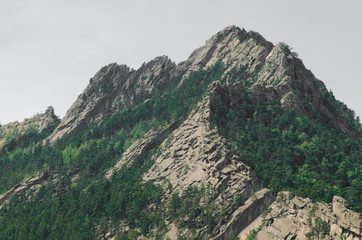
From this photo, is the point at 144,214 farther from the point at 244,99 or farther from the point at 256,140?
the point at 244,99

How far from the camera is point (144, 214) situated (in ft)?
338

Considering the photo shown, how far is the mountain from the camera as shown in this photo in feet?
295

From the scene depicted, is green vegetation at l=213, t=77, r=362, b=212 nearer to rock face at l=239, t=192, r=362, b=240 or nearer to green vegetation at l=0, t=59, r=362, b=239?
green vegetation at l=0, t=59, r=362, b=239

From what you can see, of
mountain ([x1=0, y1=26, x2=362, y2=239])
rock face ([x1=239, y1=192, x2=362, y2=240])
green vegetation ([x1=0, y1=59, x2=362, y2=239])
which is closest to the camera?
rock face ([x1=239, y1=192, x2=362, y2=240])

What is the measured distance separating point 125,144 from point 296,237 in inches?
3944

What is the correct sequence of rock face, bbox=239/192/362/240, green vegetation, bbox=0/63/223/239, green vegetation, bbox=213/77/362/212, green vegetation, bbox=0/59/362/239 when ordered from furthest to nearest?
1. green vegetation, bbox=0/63/223/239
2. green vegetation, bbox=213/77/362/212
3. green vegetation, bbox=0/59/362/239
4. rock face, bbox=239/192/362/240

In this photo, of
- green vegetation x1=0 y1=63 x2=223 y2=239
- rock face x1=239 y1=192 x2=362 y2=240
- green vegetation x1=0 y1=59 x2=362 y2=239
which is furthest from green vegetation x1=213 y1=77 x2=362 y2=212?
green vegetation x1=0 y1=63 x2=223 y2=239

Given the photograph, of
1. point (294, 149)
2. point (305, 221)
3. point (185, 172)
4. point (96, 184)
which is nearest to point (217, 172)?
point (185, 172)

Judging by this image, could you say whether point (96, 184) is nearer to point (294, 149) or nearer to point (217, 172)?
point (217, 172)

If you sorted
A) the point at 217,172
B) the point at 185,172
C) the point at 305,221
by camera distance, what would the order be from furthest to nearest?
the point at 185,172
the point at 217,172
the point at 305,221

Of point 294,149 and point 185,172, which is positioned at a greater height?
point 294,149

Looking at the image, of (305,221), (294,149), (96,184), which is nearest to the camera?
(305,221)

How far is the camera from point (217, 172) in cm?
10294

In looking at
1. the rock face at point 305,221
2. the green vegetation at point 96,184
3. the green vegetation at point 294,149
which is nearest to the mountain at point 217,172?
the rock face at point 305,221
